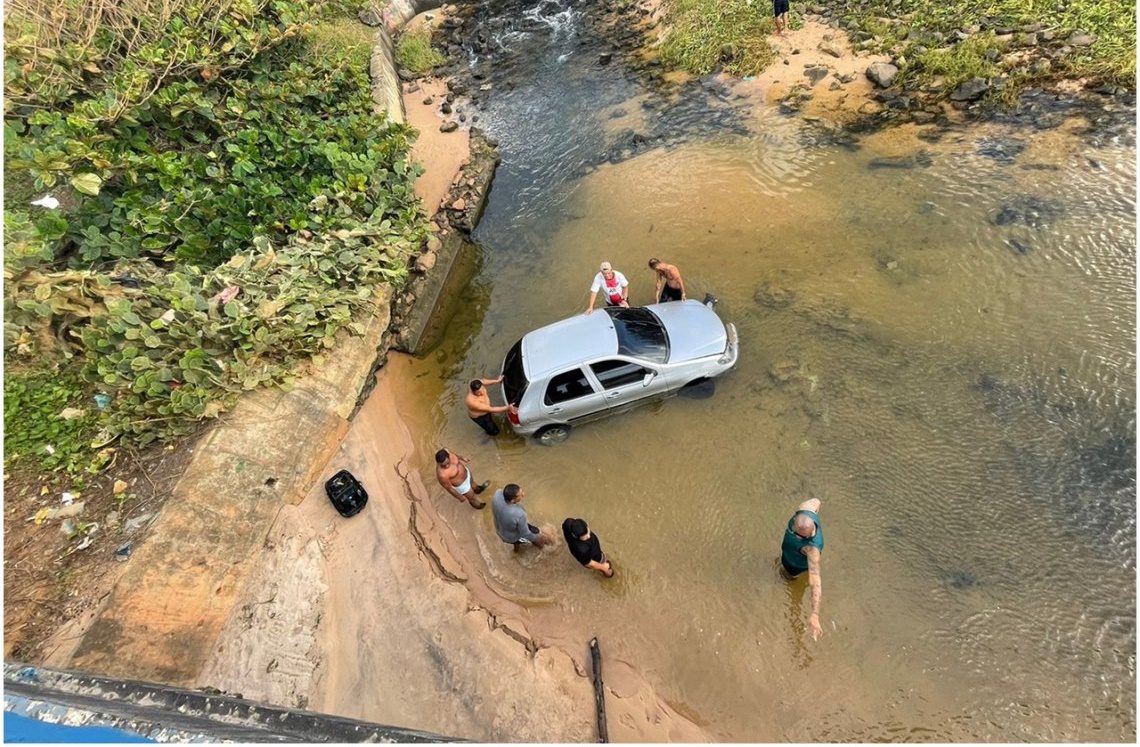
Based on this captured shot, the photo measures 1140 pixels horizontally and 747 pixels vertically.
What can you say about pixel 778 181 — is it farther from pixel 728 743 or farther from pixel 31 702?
pixel 31 702

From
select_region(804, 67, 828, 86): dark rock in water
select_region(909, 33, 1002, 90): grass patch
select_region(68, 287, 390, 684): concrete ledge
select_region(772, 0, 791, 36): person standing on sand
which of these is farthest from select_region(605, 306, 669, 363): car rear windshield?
select_region(772, 0, 791, 36): person standing on sand

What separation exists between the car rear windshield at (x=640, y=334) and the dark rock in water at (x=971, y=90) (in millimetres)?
9383

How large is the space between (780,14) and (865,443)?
44.0ft

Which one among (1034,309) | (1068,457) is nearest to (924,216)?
(1034,309)

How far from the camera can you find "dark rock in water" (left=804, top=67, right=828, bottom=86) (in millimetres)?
14086

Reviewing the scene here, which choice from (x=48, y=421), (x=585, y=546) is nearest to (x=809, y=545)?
(x=585, y=546)

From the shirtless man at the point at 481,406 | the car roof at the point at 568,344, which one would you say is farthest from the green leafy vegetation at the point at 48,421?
the car roof at the point at 568,344

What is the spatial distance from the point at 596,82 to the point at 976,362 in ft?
44.4

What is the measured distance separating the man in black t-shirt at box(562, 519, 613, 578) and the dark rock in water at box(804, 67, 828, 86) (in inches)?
519

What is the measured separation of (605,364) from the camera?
27.2 ft

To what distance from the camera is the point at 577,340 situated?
335 inches

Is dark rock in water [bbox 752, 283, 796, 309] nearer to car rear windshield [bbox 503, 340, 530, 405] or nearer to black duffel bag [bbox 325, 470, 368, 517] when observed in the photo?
car rear windshield [bbox 503, 340, 530, 405]

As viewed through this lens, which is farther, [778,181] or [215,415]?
[778,181]

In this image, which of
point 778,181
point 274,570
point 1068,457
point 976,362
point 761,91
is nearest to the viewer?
point 1068,457
